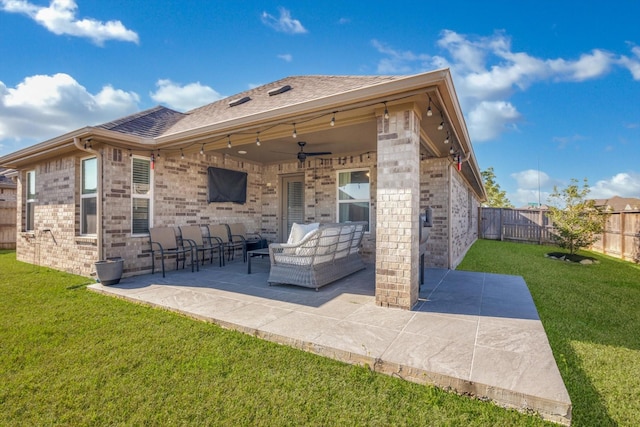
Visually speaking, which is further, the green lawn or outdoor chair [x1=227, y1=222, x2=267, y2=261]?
outdoor chair [x1=227, y1=222, x2=267, y2=261]

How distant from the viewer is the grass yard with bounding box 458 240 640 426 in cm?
199

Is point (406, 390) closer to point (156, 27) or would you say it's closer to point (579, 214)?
point (156, 27)

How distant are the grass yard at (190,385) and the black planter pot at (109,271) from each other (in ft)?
5.11

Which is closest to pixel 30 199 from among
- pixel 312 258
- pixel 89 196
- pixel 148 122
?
pixel 89 196

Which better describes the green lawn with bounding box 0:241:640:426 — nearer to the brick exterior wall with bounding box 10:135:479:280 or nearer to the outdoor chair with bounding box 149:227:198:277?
the brick exterior wall with bounding box 10:135:479:280

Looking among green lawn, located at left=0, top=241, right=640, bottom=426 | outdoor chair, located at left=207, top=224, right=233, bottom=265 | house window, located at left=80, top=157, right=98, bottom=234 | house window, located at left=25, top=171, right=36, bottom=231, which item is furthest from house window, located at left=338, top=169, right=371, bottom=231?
house window, located at left=25, top=171, right=36, bottom=231

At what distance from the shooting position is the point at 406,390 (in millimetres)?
2084

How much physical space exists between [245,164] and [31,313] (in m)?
5.36

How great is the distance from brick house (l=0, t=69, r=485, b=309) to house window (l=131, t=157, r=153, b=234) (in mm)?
20

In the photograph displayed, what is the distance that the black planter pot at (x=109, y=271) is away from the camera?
482 cm

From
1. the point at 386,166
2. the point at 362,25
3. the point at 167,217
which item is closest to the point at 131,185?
the point at 167,217

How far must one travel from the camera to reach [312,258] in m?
4.45

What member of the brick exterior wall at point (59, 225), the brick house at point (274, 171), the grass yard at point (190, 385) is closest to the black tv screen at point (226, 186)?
the brick house at point (274, 171)

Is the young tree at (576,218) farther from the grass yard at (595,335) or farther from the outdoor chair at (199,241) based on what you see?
the outdoor chair at (199,241)
